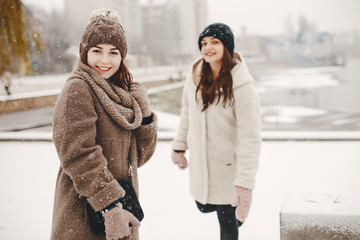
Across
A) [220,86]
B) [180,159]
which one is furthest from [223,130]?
[180,159]

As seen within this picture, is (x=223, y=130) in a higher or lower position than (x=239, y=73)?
lower

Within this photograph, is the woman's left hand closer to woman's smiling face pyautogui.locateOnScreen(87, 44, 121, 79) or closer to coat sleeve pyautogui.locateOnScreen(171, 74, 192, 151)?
coat sleeve pyautogui.locateOnScreen(171, 74, 192, 151)

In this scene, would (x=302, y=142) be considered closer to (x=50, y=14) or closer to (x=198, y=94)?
(x=198, y=94)

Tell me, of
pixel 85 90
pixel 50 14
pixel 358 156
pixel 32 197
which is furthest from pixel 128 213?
pixel 50 14

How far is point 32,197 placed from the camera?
436cm

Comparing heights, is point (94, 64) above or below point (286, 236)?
above

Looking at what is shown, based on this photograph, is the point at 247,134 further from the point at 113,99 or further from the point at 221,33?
the point at 113,99

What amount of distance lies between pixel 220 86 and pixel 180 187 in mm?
2612

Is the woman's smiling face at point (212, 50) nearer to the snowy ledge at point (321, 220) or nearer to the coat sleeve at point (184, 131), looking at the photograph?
the coat sleeve at point (184, 131)

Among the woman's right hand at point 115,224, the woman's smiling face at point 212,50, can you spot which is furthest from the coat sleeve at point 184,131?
the woman's right hand at point 115,224

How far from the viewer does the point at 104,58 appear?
5.37 feet

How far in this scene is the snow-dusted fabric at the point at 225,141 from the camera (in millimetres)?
2176

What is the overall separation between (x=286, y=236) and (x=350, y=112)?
51.7ft

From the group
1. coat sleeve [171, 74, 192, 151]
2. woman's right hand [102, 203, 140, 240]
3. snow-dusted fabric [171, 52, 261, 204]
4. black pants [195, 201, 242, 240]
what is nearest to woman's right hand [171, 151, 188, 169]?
coat sleeve [171, 74, 192, 151]
